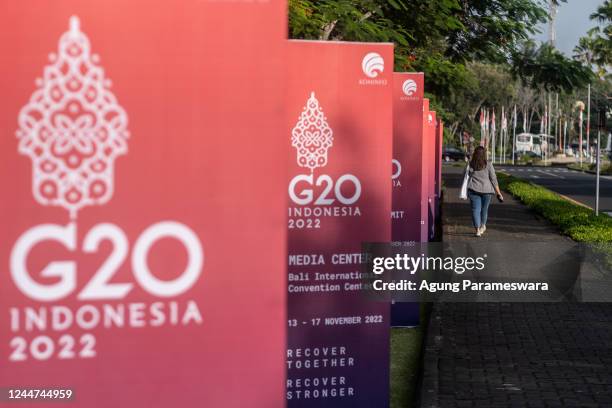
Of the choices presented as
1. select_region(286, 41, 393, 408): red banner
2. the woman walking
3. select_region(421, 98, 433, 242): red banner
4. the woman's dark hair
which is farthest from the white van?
select_region(286, 41, 393, 408): red banner

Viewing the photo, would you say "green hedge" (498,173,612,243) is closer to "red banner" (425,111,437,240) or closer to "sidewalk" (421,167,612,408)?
"red banner" (425,111,437,240)

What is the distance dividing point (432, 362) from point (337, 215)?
2955 mm

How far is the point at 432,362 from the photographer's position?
8.31 m

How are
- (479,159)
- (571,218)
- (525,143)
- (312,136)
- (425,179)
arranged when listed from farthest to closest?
1. (525,143)
2. (571,218)
3. (479,159)
4. (425,179)
5. (312,136)

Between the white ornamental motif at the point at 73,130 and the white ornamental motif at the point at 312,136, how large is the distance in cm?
315

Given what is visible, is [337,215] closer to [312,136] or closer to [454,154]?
[312,136]

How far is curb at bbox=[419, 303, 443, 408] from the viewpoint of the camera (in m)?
7.05

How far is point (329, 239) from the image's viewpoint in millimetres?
5672

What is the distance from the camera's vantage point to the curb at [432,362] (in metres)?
7.05

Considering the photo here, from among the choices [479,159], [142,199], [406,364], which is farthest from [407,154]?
[479,159]

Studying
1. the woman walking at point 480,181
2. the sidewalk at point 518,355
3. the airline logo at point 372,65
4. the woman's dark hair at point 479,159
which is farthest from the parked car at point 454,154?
the airline logo at point 372,65

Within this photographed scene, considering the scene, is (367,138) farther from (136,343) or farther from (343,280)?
(136,343)

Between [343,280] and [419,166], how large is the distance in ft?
13.4

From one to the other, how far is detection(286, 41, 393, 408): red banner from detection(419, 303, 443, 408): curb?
1368 millimetres
